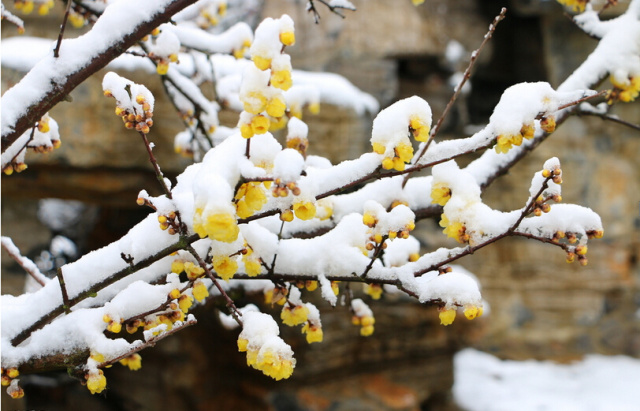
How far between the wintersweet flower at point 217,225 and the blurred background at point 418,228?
1971mm

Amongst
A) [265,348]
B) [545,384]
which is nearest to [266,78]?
[265,348]

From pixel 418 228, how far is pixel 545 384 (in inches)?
64.3

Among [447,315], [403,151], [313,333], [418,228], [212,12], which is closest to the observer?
[403,151]

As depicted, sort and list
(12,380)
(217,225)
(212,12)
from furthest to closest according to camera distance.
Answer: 1. (212,12)
2. (12,380)
3. (217,225)

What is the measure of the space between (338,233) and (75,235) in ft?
12.6

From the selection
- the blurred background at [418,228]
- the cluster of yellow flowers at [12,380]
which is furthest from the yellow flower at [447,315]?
the blurred background at [418,228]

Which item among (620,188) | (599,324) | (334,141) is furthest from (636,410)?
(334,141)

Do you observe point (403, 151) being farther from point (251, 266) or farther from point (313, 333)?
point (313, 333)

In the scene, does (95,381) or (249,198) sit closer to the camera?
(249,198)

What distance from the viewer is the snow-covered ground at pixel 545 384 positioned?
3.81 meters

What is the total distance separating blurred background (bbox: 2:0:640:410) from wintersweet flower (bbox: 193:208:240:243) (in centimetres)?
197

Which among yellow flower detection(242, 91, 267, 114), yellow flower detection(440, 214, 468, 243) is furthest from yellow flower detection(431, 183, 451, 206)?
yellow flower detection(242, 91, 267, 114)

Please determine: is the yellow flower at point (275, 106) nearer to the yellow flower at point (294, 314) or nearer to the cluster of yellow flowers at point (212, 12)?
the yellow flower at point (294, 314)

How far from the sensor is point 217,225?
2.44ft
